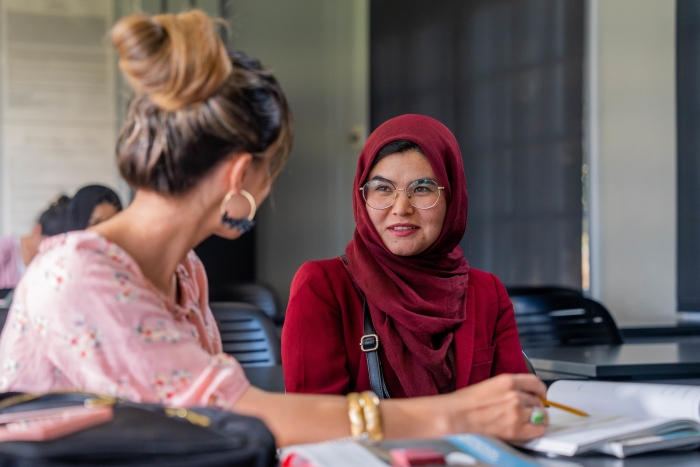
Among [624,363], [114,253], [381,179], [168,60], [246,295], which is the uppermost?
[168,60]

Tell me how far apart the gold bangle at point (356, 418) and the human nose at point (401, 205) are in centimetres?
75

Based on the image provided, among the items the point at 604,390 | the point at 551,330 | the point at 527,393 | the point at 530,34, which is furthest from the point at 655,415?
the point at 530,34

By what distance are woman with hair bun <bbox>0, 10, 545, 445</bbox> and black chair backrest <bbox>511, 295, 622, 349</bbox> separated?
166 centimetres

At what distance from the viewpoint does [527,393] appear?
117 cm

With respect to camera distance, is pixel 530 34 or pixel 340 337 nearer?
pixel 340 337

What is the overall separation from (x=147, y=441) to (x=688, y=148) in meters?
3.58

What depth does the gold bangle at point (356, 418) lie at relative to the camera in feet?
3.38

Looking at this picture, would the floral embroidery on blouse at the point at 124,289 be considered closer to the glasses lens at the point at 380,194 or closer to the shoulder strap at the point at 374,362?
the shoulder strap at the point at 374,362

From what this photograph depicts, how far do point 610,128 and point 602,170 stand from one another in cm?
22

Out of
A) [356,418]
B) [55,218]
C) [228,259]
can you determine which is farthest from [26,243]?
[356,418]

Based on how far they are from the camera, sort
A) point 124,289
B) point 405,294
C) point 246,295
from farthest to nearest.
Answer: point 246,295
point 405,294
point 124,289

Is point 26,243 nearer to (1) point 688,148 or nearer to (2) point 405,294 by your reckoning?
(2) point 405,294

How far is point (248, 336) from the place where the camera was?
2.27m

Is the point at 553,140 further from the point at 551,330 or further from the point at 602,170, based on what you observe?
the point at 551,330
